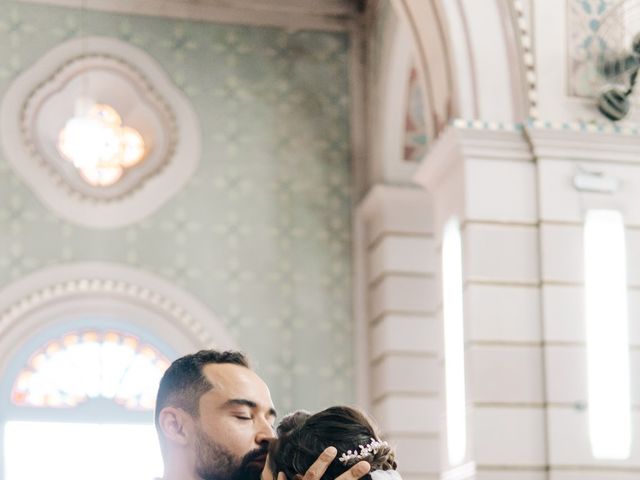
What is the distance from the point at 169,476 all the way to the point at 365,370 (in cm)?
881

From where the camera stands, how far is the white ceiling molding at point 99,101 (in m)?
12.5

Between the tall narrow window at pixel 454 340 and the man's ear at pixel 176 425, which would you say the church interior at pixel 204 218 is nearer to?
the tall narrow window at pixel 454 340

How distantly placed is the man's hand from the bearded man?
50cm

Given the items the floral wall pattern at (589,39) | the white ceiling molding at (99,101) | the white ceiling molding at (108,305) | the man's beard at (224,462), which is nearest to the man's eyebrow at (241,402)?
the man's beard at (224,462)

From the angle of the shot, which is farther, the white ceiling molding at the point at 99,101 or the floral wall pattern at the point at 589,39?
the white ceiling molding at the point at 99,101

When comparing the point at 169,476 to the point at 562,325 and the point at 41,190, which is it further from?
the point at 41,190

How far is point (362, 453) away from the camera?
3.60 metres

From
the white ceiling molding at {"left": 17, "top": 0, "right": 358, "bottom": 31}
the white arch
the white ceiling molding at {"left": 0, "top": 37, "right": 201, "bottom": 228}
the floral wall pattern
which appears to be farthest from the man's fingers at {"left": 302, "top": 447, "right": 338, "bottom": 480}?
the white ceiling molding at {"left": 17, "top": 0, "right": 358, "bottom": 31}

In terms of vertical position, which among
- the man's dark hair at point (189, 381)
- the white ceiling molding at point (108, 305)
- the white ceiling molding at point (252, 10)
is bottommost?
the man's dark hair at point (189, 381)

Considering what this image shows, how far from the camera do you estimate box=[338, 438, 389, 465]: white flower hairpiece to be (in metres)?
3.58

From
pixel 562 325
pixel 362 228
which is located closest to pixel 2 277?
pixel 362 228

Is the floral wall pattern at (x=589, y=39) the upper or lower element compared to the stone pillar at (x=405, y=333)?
upper

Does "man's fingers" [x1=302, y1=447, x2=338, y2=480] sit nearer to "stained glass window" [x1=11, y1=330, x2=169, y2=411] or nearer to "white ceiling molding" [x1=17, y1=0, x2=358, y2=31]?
"stained glass window" [x1=11, y1=330, x2=169, y2=411]

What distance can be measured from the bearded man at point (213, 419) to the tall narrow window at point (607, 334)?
5.24m
